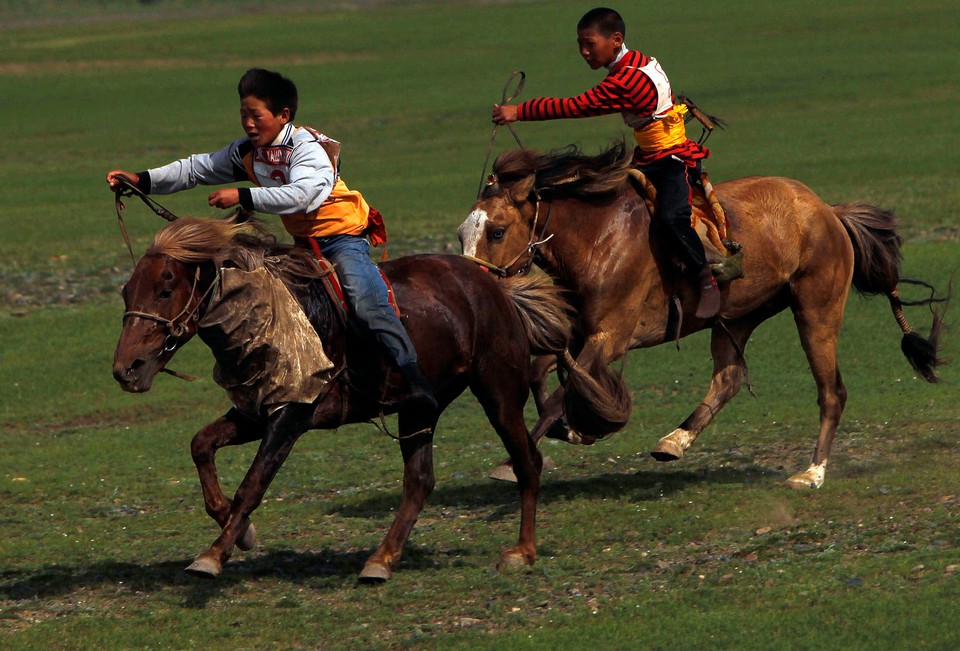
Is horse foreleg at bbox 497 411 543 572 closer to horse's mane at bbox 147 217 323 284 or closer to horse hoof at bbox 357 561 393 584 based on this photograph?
horse hoof at bbox 357 561 393 584

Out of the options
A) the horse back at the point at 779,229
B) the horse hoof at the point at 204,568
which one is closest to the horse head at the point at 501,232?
the horse back at the point at 779,229

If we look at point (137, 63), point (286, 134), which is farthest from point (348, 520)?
point (137, 63)

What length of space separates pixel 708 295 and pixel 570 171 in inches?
45.2

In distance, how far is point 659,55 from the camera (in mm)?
41281

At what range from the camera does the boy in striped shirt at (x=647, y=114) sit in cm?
881

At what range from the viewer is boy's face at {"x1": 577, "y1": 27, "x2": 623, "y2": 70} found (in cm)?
884

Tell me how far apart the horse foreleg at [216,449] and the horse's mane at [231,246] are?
2.41 feet

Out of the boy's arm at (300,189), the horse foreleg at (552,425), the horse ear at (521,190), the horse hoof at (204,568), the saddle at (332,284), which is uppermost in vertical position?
the boy's arm at (300,189)

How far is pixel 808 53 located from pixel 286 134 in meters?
36.6

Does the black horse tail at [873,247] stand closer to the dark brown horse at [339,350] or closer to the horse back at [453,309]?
the dark brown horse at [339,350]

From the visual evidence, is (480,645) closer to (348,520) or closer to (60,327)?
(348,520)

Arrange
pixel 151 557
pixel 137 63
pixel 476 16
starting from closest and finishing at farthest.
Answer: pixel 151 557 < pixel 137 63 < pixel 476 16

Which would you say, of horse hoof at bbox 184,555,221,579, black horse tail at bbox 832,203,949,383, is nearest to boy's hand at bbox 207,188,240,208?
horse hoof at bbox 184,555,221,579

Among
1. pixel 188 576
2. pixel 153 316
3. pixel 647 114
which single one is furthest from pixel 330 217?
pixel 647 114
